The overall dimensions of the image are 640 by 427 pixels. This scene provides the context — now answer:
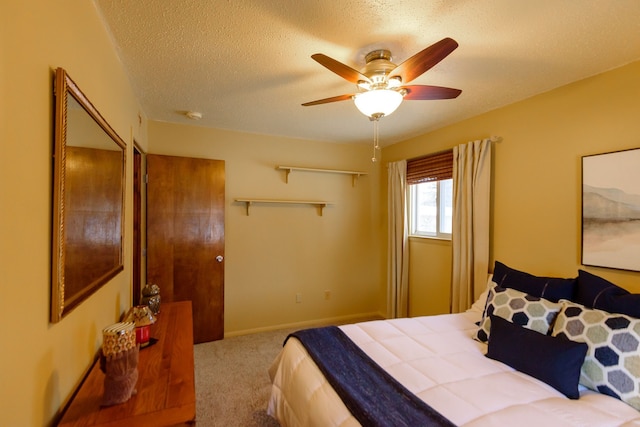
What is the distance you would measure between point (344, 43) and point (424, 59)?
1.63 feet

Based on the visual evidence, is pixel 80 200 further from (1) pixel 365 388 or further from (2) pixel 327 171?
(2) pixel 327 171

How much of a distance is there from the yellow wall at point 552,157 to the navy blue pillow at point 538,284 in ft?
1.07

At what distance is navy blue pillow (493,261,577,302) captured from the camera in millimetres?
1923

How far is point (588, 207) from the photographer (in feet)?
6.81

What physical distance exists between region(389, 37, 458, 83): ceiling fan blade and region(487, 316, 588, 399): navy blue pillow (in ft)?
5.06

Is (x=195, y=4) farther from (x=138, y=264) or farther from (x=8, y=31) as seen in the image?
(x=138, y=264)

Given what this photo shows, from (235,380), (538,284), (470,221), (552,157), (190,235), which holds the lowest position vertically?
(235,380)

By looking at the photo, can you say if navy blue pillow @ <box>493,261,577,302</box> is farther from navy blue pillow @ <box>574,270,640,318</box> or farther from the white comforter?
the white comforter

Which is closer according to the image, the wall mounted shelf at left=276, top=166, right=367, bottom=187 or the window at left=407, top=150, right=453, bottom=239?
the window at left=407, top=150, right=453, bottom=239

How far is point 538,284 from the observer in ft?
6.70

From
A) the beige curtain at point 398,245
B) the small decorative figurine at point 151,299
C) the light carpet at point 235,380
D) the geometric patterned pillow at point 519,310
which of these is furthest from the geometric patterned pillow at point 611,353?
the small decorative figurine at point 151,299

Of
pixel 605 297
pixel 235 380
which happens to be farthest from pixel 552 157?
pixel 235 380

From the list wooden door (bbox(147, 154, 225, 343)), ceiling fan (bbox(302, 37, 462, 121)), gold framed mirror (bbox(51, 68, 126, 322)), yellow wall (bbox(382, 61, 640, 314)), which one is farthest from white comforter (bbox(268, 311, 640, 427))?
wooden door (bbox(147, 154, 225, 343))

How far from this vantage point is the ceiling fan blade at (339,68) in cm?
148
